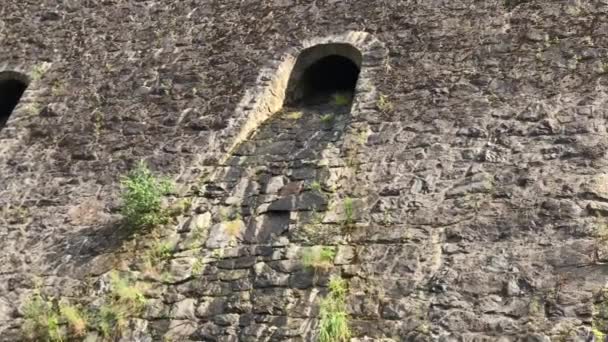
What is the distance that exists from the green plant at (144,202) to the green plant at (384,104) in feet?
6.49

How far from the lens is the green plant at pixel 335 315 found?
564 centimetres

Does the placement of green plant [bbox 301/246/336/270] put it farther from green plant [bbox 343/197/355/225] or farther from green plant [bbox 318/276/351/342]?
green plant [bbox 343/197/355/225]

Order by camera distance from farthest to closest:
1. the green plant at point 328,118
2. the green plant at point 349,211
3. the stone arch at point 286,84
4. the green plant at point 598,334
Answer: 1. the green plant at point 328,118
2. the stone arch at point 286,84
3. the green plant at point 349,211
4. the green plant at point 598,334

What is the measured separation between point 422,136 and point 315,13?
7.07 feet

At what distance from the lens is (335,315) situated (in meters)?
5.71

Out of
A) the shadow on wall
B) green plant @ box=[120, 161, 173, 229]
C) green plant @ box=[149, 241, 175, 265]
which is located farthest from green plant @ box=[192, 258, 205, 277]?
green plant @ box=[120, 161, 173, 229]

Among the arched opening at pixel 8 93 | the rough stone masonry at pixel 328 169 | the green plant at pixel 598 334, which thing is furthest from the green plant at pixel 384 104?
the arched opening at pixel 8 93

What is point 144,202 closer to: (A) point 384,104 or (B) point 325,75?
(A) point 384,104

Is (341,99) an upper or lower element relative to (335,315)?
upper

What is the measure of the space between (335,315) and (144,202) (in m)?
2.26

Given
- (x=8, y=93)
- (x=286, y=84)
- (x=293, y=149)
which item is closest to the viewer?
(x=293, y=149)

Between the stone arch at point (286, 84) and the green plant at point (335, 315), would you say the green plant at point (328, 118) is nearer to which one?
the stone arch at point (286, 84)

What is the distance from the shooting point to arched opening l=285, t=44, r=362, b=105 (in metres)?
7.96

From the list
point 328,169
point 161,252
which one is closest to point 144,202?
point 161,252
